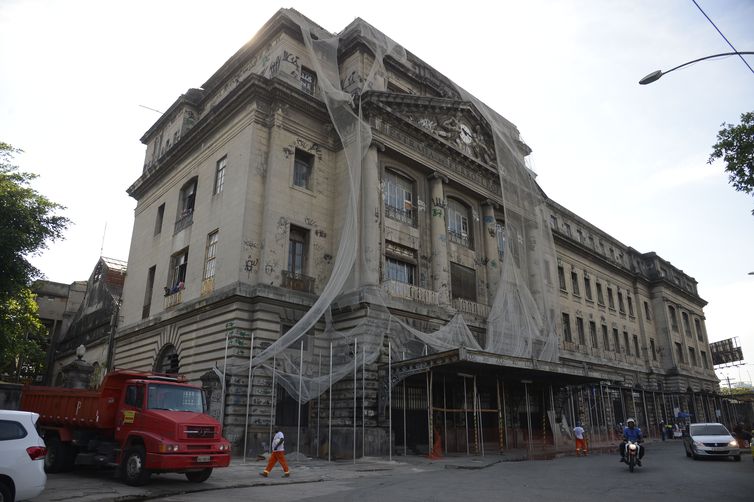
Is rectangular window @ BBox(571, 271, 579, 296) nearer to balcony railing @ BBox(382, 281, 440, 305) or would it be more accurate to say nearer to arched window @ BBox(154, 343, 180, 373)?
balcony railing @ BBox(382, 281, 440, 305)

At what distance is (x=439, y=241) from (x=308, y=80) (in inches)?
424

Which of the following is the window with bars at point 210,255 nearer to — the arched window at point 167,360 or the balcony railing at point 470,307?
the arched window at point 167,360

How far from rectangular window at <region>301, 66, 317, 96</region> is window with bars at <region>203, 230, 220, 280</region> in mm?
8746

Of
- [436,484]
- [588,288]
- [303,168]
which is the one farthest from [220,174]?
[588,288]

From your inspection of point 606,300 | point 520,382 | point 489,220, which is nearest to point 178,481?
point 520,382

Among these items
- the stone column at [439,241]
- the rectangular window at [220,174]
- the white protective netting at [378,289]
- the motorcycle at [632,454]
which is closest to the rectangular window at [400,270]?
the stone column at [439,241]

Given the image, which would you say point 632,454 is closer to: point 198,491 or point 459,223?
point 198,491

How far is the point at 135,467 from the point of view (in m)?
11.4

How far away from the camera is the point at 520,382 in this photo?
2489 cm

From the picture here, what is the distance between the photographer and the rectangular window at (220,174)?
81.9 feet

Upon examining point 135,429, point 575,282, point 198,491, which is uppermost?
point 575,282

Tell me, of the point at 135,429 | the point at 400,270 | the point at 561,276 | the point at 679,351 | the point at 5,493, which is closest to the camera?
the point at 5,493

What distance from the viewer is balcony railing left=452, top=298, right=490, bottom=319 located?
87.0 ft

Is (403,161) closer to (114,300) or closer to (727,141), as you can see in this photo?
(727,141)
